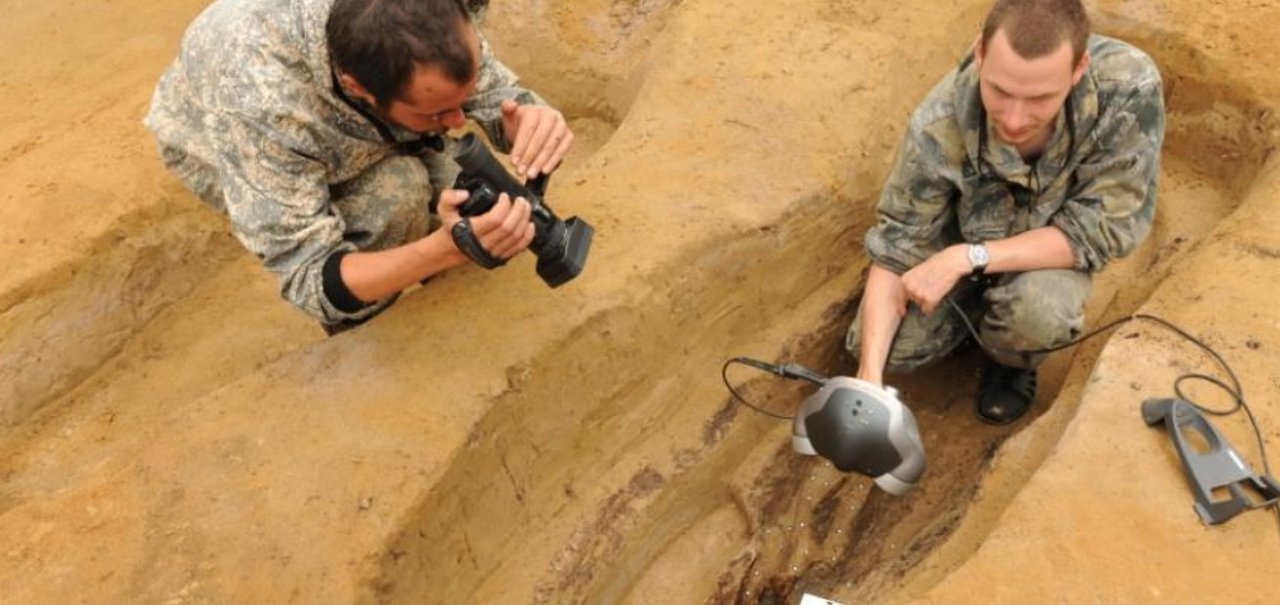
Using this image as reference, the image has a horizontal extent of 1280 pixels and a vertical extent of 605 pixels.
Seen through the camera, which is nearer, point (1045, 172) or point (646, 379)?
point (1045, 172)

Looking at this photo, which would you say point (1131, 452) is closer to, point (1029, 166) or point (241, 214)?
point (1029, 166)

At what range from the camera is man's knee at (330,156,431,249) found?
105 inches

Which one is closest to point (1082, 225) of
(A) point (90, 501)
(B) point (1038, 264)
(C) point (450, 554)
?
(B) point (1038, 264)

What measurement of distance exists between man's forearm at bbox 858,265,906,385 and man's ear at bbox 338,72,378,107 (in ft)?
4.03

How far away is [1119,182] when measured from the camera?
8.25ft

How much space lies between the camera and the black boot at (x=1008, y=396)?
2.97 meters

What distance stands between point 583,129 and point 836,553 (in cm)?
201

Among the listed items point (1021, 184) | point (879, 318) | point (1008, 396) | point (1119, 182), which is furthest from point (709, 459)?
point (1119, 182)

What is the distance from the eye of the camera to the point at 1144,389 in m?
2.47

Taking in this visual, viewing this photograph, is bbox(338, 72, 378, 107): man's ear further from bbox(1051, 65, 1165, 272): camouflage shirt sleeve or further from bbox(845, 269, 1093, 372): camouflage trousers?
bbox(1051, 65, 1165, 272): camouflage shirt sleeve

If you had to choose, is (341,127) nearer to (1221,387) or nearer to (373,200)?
(373,200)

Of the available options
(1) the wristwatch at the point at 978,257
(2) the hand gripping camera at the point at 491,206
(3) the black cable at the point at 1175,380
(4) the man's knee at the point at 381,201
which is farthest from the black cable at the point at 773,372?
(4) the man's knee at the point at 381,201

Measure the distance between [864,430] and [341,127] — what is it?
4.32 ft

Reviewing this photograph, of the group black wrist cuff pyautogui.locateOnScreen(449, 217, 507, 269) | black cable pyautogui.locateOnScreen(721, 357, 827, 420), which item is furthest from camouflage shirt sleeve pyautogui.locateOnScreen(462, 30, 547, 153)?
black cable pyautogui.locateOnScreen(721, 357, 827, 420)
